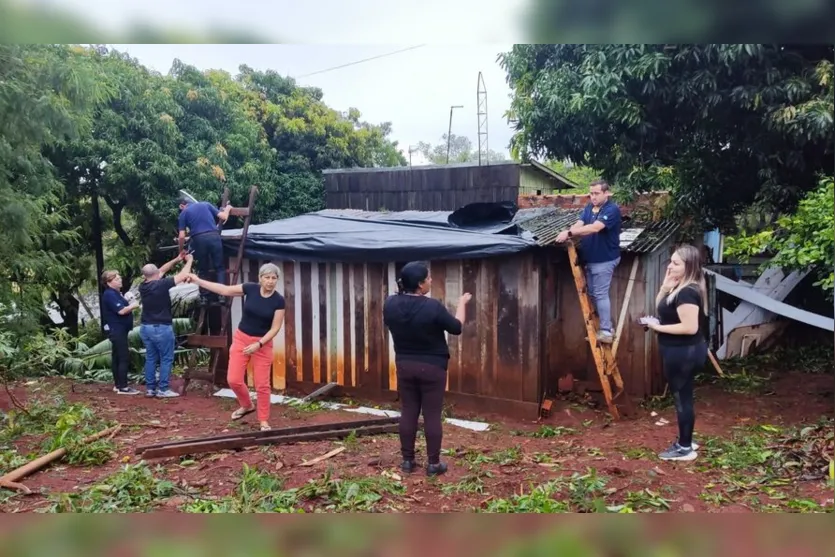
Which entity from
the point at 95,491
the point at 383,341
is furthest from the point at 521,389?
the point at 95,491

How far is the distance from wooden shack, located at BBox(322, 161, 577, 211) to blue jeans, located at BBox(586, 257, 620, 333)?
424 cm

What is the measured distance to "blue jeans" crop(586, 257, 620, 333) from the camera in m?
5.36

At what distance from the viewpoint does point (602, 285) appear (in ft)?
17.7

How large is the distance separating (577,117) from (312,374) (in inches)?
141

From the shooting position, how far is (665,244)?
6.63m

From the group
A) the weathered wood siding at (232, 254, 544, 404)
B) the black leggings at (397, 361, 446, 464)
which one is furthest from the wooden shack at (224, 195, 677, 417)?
the black leggings at (397, 361, 446, 464)

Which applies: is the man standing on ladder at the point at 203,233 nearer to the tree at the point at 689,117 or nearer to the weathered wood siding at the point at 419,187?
the weathered wood siding at the point at 419,187

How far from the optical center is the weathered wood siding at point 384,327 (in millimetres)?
5516

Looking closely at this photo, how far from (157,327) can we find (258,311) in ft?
6.59

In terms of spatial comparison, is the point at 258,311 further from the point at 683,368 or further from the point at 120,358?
the point at 683,368

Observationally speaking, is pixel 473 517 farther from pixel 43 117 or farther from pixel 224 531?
pixel 43 117

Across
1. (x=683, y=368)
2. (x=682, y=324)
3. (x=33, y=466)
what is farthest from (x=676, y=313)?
(x=33, y=466)

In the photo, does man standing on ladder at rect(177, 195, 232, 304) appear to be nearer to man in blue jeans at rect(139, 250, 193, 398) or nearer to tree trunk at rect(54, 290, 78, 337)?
man in blue jeans at rect(139, 250, 193, 398)
